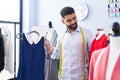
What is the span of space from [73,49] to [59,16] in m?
1.74

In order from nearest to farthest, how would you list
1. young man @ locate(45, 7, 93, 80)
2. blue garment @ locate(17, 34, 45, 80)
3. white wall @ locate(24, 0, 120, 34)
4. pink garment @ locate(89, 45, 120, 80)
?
pink garment @ locate(89, 45, 120, 80), young man @ locate(45, 7, 93, 80), blue garment @ locate(17, 34, 45, 80), white wall @ locate(24, 0, 120, 34)

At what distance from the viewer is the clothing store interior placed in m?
1.14

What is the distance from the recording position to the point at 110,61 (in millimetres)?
1122

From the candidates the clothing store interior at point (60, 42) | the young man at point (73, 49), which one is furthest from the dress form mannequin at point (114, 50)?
the young man at point (73, 49)

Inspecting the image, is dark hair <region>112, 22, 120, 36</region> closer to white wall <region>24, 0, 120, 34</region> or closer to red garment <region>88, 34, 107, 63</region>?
red garment <region>88, 34, 107, 63</region>

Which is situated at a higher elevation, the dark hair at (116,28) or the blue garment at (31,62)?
the dark hair at (116,28)

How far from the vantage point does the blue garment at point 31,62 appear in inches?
82.0

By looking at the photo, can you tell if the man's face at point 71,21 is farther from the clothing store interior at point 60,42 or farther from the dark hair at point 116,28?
the dark hair at point 116,28

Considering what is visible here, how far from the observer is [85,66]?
1.95 metres

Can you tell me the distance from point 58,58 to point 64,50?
0.19 metres

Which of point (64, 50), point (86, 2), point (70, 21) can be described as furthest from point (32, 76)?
point (86, 2)

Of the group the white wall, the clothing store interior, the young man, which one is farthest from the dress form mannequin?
the white wall

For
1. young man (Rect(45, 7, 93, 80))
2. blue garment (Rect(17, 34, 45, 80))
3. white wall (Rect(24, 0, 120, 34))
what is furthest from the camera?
white wall (Rect(24, 0, 120, 34))

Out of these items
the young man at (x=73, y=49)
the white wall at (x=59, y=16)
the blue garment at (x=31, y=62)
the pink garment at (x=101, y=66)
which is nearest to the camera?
the pink garment at (x=101, y=66)
